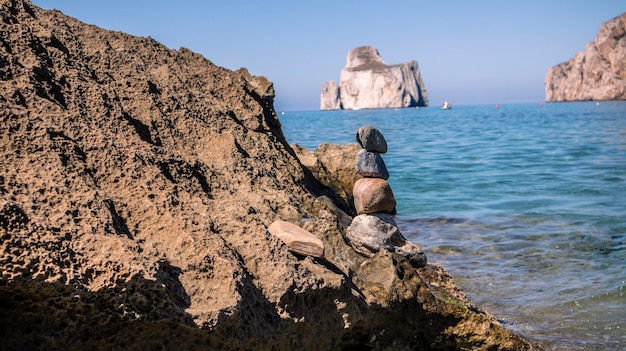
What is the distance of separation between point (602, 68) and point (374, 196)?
122297 mm

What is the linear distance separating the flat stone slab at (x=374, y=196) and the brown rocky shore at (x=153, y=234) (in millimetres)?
813

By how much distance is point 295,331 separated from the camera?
11.7 feet

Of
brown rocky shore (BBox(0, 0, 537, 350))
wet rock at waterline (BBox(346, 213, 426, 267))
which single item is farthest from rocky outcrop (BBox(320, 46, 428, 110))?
brown rocky shore (BBox(0, 0, 537, 350))

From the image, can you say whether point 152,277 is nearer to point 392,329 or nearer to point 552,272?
point 392,329

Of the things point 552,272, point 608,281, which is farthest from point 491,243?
point 608,281

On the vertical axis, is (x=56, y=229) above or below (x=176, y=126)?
below

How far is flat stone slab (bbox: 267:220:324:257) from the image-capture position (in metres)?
3.82

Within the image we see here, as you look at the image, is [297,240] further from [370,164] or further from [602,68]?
[602,68]

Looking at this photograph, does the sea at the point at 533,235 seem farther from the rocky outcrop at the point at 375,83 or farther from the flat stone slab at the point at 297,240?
the rocky outcrop at the point at 375,83

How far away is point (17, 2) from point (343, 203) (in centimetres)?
464

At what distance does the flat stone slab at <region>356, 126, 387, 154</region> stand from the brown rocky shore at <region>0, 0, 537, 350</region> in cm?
108

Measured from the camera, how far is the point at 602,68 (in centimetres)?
11338

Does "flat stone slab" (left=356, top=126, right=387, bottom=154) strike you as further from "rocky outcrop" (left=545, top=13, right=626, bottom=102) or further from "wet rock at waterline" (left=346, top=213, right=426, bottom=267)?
"rocky outcrop" (left=545, top=13, right=626, bottom=102)

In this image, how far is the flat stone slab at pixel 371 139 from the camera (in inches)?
251
